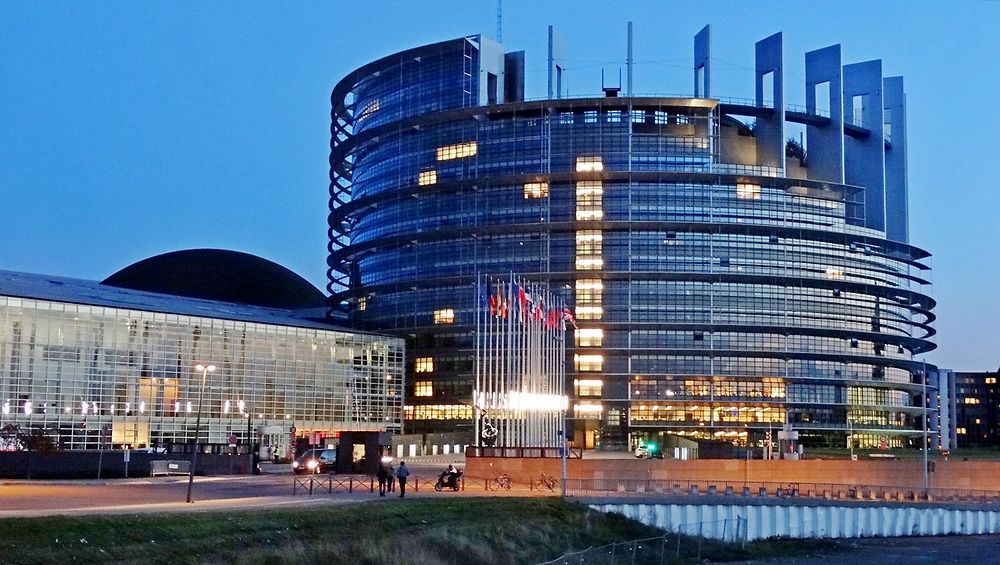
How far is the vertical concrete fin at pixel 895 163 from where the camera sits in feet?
545

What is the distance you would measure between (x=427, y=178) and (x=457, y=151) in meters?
5.10

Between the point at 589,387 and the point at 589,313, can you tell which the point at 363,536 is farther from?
the point at 589,387

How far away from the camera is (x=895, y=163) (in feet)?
550

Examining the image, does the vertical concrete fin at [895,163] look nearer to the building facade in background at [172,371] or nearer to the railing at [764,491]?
the building facade in background at [172,371]

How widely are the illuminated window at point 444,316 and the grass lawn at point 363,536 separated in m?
89.2

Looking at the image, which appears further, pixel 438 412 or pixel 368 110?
pixel 368 110

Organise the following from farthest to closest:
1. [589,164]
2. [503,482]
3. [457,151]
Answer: [457,151] < [589,164] < [503,482]

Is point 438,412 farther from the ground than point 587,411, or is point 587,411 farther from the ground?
point 587,411

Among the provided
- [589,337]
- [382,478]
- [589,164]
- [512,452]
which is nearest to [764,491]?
Result: [512,452]

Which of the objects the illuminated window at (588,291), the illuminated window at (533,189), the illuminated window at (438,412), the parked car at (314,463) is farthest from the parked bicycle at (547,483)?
the illuminated window at (533,189)

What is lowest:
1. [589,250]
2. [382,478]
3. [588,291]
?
[382,478]

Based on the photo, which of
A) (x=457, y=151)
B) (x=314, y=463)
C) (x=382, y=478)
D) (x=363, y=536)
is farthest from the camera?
(x=457, y=151)

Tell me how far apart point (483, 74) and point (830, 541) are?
95829 mm

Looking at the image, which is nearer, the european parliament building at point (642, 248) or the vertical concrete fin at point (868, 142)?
the european parliament building at point (642, 248)
